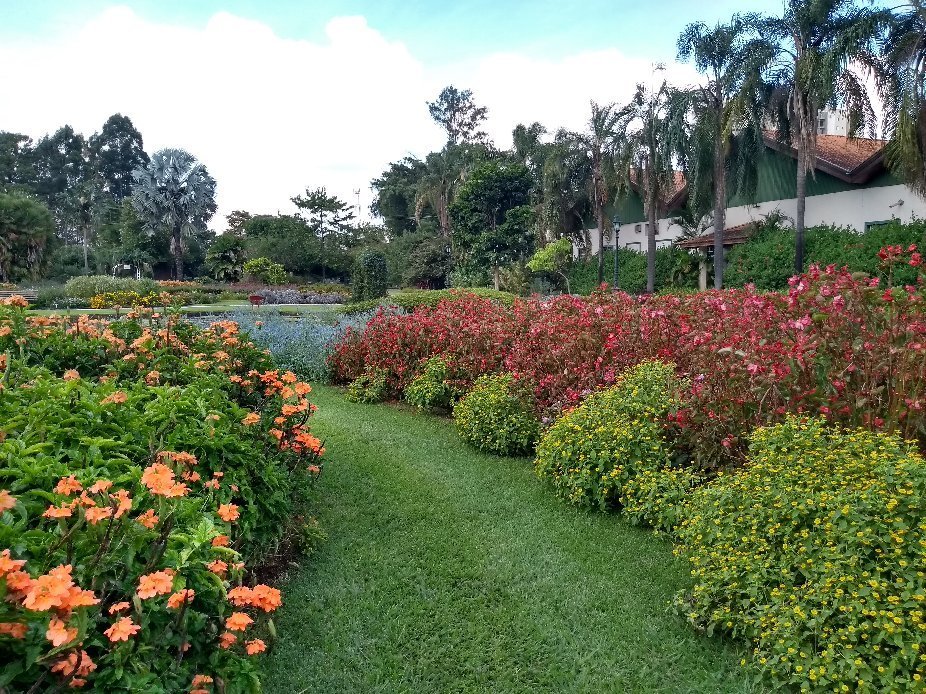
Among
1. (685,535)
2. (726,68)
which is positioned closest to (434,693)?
(685,535)

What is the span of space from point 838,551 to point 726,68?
21.7 metres

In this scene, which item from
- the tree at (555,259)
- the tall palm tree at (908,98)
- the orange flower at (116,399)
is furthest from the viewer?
the tree at (555,259)

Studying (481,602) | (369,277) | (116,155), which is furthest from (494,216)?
(116,155)

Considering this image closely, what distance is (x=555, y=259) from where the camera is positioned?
29828 mm

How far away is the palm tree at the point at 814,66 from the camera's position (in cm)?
1670

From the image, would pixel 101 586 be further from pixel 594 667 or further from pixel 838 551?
pixel 838 551

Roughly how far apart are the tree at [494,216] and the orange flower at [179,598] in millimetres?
31434

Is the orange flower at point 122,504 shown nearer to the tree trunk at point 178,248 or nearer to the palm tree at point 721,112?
the palm tree at point 721,112

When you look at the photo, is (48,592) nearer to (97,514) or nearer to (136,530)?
(97,514)

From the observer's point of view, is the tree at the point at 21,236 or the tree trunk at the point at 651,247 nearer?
the tree trunk at the point at 651,247

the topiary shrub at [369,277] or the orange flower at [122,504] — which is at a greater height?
the topiary shrub at [369,277]

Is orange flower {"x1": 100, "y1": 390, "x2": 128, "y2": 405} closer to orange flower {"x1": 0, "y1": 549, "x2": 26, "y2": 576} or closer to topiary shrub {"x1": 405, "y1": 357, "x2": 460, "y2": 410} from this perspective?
orange flower {"x1": 0, "y1": 549, "x2": 26, "y2": 576}

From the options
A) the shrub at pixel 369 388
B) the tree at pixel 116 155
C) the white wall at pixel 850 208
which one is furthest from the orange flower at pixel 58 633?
the tree at pixel 116 155

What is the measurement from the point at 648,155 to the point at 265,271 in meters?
21.4
